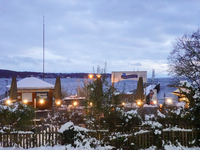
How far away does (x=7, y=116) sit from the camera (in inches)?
298

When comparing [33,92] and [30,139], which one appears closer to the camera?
[30,139]

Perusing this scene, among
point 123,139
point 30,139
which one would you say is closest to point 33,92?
point 30,139

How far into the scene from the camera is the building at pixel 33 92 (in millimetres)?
17484

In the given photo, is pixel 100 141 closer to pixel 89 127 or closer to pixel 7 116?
pixel 89 127

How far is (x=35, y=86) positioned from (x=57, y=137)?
439 inches

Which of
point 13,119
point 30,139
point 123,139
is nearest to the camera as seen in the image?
point 123,139

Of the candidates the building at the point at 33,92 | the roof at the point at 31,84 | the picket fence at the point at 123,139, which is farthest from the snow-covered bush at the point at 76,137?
the roof at the point at 31,84

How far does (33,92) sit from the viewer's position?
1803 centimetres

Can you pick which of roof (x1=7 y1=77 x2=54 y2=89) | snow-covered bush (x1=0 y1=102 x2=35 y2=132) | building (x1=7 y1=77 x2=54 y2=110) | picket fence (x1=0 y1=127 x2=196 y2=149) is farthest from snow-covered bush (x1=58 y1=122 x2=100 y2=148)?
roof (x1=7 y1=77 x2=54 y2=89)

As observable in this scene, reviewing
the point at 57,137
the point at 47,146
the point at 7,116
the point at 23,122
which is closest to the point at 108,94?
the point at 57,137

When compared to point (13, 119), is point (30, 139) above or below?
below

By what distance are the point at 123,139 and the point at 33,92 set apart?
1298cm

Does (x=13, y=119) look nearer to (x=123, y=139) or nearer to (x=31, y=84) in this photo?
(x=123, y=139)

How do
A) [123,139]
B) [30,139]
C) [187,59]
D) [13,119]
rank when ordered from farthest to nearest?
[187,59], [13,119], [30,139], [123,139]
